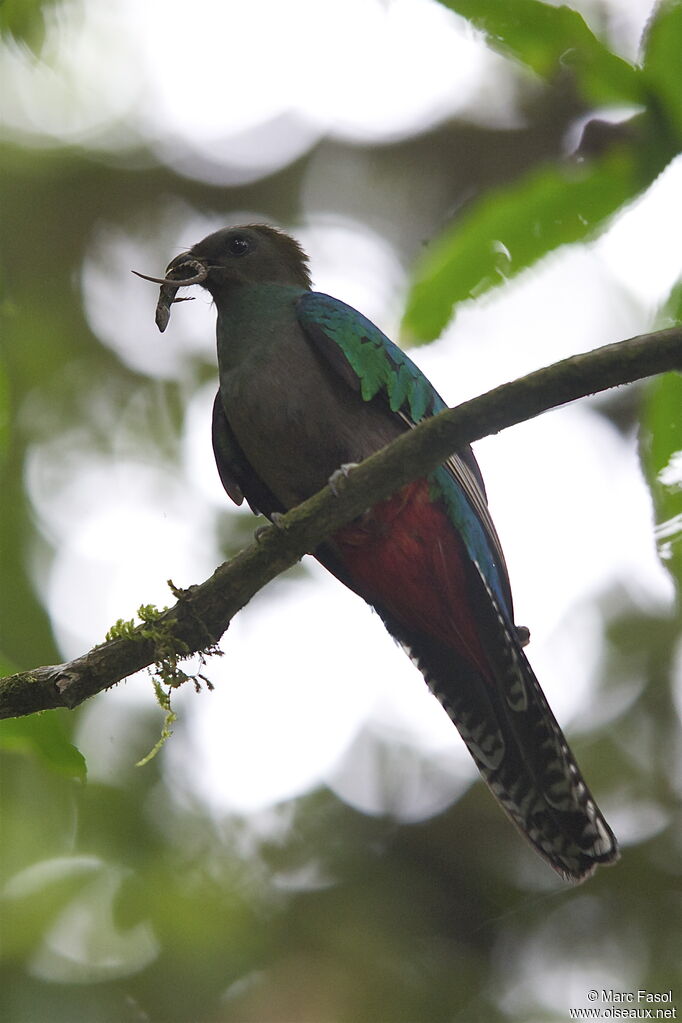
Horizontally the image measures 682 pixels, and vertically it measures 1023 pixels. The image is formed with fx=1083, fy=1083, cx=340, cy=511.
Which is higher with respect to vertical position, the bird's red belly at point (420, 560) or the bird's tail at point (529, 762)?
the bird's red belly at point (420, 560)

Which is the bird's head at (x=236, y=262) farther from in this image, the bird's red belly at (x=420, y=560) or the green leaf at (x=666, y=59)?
the green leaf at (x=666, y=59)

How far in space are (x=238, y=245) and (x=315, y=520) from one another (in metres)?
2.01

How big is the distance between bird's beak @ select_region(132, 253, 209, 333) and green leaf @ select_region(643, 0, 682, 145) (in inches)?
116

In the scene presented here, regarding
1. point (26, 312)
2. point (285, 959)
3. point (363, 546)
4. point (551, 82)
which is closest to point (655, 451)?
point (551, 82)

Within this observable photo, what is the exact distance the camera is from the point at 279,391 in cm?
399

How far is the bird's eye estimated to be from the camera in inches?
185

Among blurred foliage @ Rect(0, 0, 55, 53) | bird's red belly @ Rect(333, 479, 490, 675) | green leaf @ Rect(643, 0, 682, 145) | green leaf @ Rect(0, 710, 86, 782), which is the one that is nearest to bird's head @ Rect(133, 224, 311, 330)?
bird's red belly @ Rect(333, 479, 490, 675)

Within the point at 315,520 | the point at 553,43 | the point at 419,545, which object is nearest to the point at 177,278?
the point at 419,545

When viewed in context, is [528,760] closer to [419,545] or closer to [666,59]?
[419,545]

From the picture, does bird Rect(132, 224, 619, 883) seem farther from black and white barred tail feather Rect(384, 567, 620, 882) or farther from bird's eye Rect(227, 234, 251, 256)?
bird's eye Rect(227, 234, 251, 256)

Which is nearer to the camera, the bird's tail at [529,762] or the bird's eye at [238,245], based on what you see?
the bird's tail at [529,762]

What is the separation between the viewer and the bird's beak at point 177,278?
4.24 meters

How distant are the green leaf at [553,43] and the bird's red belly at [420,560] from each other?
97.1 inches

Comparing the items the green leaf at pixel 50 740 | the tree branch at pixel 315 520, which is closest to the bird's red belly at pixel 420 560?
the tree branch at pixel 315 520
